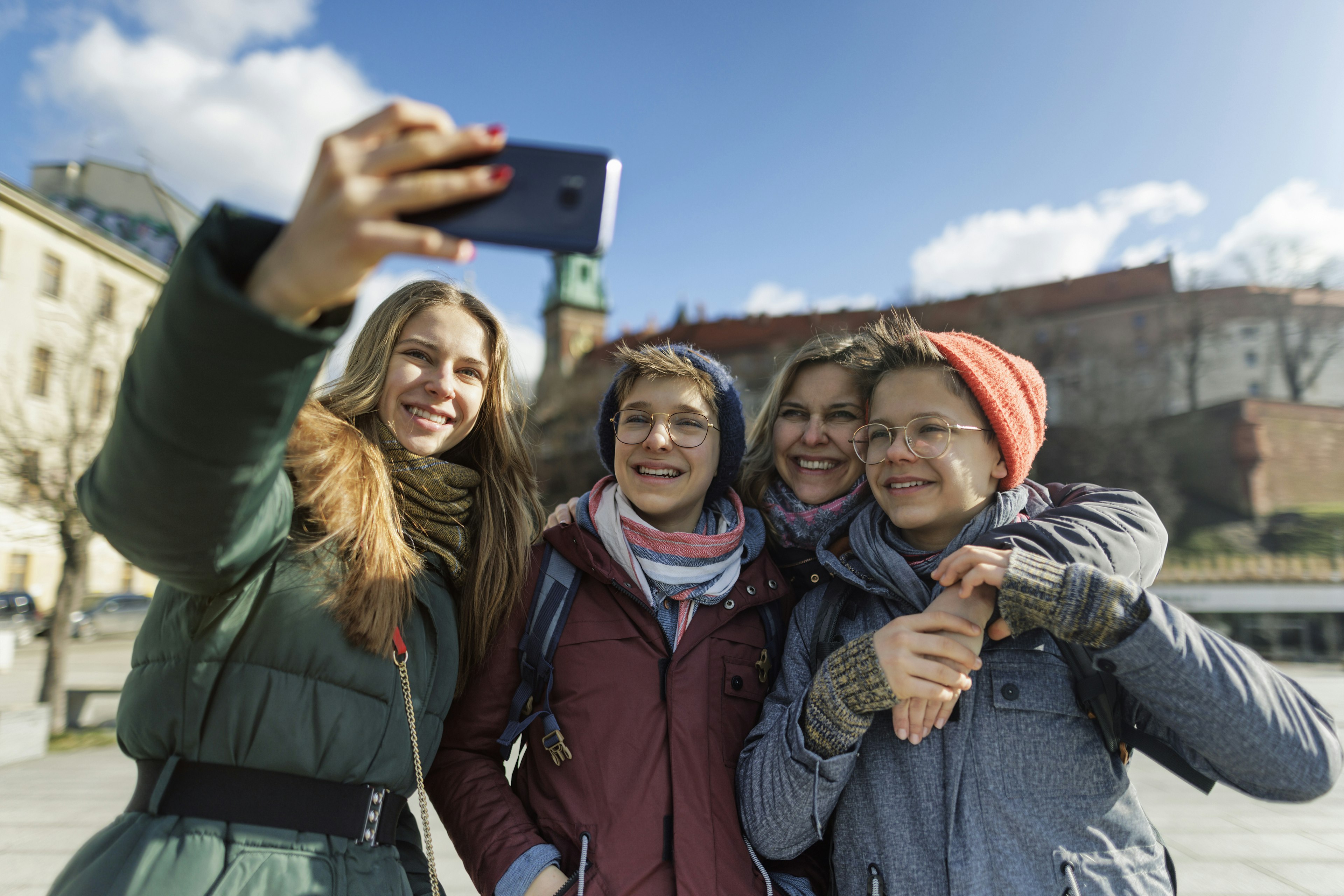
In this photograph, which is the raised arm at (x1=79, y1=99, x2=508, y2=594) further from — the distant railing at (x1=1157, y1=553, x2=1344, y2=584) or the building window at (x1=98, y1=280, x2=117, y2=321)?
the distant railing at (x1=1157, y1=553, x2=1344, y2=584)

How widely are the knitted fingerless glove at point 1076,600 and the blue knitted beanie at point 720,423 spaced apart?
1314mm

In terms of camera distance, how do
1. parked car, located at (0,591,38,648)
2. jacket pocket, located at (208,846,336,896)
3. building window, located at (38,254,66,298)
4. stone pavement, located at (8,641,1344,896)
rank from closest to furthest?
jacket pocket, located at (208,846,336,896) → stone pavement, located at (8,641,1344,896) → parked car, located at (0,591,38,648) → building window, located at (38,254,66,298)

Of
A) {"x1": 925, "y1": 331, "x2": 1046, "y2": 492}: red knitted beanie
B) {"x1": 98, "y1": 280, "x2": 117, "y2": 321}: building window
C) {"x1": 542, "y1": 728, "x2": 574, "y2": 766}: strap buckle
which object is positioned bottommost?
{"x1": 542, "y1": 728, "x2": 574, "y2": 766}: strap buckle

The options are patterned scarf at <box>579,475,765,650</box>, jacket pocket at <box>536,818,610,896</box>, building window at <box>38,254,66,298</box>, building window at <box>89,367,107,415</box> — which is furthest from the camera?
building window at <box>38,254,66,298</box>

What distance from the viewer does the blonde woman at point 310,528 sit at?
3.31 ft

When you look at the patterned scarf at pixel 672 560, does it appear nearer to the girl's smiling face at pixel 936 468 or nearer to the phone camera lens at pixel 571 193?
the girl's smiling face at pixel 936 468

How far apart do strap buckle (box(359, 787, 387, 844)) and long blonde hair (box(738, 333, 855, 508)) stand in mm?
1753

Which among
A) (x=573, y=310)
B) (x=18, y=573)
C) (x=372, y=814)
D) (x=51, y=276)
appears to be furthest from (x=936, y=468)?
(x=573, y=310)

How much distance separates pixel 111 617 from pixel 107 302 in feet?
59.7

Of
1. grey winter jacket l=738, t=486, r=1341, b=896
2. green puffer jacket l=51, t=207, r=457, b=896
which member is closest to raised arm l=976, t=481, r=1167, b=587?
grey winter jacket l=738, t=486, r=1341, b=896

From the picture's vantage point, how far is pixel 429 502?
7.93 ft

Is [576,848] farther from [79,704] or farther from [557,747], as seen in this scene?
[79,704]

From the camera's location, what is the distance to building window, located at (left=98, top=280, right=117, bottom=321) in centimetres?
1208

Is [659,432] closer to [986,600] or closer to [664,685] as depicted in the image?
[664,685]
